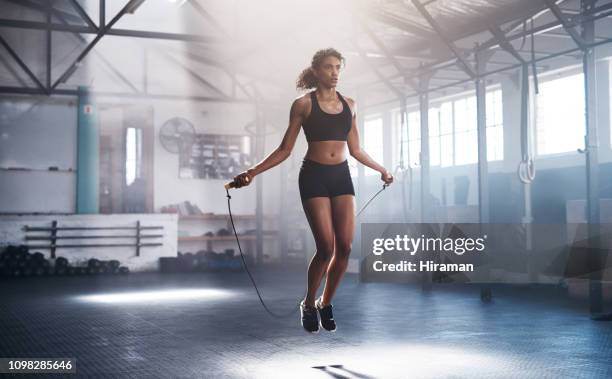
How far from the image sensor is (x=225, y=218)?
47.0 feet

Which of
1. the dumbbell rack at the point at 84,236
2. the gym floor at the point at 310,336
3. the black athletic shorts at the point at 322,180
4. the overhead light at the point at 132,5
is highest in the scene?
the overhead light at the point at 132,5

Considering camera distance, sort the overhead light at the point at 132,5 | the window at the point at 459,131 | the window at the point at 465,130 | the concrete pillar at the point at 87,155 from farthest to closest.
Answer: the concrete pillar at the point at 87,155
the window at the point at 465,130
the window at the point at 459,131
the overhead light at the point at 132,5

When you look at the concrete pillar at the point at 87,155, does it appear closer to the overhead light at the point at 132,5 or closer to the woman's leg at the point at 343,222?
the overhead light at the point at 132,5

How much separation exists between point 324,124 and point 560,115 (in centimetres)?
856

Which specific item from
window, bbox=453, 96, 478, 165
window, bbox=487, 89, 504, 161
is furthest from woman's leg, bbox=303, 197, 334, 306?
window, bbox=453, 96, 478, 165

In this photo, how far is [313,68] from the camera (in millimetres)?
3480

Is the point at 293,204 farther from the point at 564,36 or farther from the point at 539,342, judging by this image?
the point at 539,342

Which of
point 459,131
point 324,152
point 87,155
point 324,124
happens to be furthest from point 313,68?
point 87,155

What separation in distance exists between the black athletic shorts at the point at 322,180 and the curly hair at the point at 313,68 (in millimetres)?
438

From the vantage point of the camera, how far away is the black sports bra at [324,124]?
340cm

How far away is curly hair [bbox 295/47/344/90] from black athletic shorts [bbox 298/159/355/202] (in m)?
0.44

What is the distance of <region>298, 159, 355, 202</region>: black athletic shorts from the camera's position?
11.2 feet

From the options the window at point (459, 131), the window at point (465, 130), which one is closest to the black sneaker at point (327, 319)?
the window at point (459, 131)

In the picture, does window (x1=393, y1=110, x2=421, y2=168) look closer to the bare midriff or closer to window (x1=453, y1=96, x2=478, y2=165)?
window (x1=453, y1=96, x2=478, y2=165)
